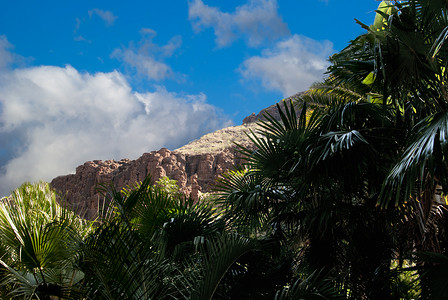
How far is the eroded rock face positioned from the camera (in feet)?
174

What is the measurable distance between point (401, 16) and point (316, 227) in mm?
3056

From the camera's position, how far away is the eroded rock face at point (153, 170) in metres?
53.0

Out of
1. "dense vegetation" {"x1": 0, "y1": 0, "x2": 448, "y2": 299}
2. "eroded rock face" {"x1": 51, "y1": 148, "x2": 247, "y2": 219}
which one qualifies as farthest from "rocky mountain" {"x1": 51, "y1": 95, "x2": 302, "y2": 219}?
"dense vegetation" {"x1": 0, "y1": 0, "x2": 448, "y2": 299}

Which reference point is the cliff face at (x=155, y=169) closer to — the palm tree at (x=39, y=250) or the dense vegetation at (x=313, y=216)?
the dense vegetation at (x=313, y=216)

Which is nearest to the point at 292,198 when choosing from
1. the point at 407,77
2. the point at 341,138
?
the point at 341,138

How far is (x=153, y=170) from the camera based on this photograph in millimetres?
53438

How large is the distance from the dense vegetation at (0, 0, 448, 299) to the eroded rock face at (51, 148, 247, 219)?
4479 centimetres

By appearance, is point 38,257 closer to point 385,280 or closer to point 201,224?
point 201,224


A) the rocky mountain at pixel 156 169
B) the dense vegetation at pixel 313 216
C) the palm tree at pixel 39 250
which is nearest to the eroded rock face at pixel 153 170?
the rocky mountain at pixel 156 169

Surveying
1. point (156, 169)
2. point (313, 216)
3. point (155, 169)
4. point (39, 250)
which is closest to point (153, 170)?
point (155, 169)

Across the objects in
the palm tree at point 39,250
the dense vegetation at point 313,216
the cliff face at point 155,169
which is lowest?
the palm tree at point 39,250

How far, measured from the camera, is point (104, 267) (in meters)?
3.26

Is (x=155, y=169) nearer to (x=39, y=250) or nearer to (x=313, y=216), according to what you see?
(x=313, y=216)

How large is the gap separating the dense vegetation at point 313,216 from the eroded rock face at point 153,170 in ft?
147
